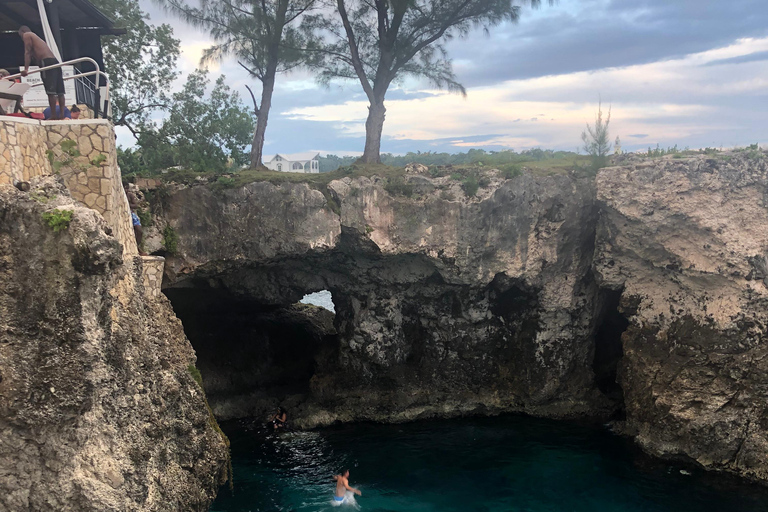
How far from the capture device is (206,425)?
47.5ft

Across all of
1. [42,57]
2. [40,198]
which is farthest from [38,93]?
[40,198]

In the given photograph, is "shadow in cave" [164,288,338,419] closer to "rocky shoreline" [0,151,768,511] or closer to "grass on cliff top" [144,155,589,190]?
"rocky shoreline" [0,151,768,511]

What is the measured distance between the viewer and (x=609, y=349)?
2400cm

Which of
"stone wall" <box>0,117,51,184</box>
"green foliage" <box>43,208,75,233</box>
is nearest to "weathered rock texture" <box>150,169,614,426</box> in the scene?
"stone wall" <box>0,117,51,184</box>

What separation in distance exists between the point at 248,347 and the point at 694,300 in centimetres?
1934

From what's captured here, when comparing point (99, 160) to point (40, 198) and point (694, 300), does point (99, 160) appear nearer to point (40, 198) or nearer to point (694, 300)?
point (40, 198)

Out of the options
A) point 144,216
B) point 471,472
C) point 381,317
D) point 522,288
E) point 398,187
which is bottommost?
point 471,472

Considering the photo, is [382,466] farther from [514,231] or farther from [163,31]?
[163,31]

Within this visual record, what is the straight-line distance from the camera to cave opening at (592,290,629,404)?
23.4 metres

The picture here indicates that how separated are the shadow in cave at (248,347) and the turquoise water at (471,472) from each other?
247 centimetres

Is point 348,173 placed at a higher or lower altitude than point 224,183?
higher

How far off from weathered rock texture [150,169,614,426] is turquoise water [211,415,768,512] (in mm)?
1557

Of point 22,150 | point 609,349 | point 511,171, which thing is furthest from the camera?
point 609,349

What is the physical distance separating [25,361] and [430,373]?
16931 mm
